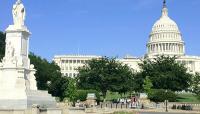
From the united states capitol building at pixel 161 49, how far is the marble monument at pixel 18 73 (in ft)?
478

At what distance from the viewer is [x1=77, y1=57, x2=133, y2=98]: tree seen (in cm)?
8531

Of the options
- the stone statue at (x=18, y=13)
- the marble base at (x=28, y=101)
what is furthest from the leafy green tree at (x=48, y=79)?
the marble base at (x=28, y=101)

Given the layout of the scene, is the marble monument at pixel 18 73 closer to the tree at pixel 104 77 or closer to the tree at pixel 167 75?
the tree at pixel 104 77

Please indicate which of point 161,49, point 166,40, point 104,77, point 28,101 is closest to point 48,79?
point 104,77

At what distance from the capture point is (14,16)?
3747 centimetres

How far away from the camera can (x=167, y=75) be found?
93.9 metres

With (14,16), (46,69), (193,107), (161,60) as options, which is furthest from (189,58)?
(14,16)

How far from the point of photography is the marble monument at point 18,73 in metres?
32.7

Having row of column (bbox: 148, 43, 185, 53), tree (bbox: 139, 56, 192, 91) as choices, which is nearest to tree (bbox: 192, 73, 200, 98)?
tree (bbox: 139, 56, 192, 91)

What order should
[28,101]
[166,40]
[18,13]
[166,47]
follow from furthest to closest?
[166,47] < [166,40] < [18,13] < [28,101]

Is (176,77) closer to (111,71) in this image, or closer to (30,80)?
(111,71)

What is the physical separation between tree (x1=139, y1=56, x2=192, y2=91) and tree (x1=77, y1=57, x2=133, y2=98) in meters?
7.45

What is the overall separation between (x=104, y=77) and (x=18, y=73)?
51.5m

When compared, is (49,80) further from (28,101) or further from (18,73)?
(28,101)
